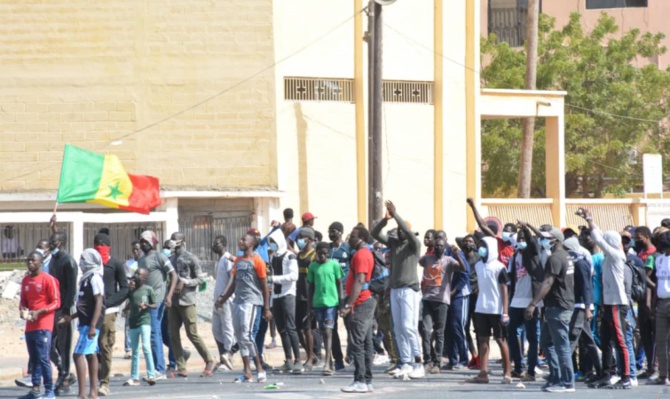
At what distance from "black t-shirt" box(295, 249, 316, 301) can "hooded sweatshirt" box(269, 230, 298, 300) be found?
29 cm

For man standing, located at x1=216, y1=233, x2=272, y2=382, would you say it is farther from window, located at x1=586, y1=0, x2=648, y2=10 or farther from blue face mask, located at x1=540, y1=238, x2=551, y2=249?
window, located at x1=586, y1=0, x2=648, y2=10

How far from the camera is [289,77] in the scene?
27484mm

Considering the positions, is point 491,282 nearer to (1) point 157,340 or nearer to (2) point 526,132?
(1) point 157,340

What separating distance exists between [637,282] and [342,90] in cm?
1442

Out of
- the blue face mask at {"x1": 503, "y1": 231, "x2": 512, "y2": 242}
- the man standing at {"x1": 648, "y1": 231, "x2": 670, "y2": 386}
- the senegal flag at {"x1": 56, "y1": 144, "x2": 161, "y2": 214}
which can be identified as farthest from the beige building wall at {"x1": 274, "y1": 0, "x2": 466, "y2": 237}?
the man standing at {"x1": 648, "y1": 231, "x2": 670, "y2": 386}

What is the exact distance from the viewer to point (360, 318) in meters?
13.8

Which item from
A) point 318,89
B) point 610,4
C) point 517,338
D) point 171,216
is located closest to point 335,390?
point 517,338

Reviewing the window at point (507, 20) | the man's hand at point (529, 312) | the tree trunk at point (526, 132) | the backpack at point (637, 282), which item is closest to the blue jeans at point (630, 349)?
the backpack at point (637, 282)

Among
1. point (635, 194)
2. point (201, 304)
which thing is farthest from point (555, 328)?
point (635, 194)

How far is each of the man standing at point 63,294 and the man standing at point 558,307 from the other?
500 cm

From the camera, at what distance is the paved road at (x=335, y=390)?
13.3 meters

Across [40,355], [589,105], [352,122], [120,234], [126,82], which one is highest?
[589,105]

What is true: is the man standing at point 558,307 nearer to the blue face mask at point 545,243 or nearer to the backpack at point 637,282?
the blue face mask at point 545,243

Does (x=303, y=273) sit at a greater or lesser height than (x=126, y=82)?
lesser
